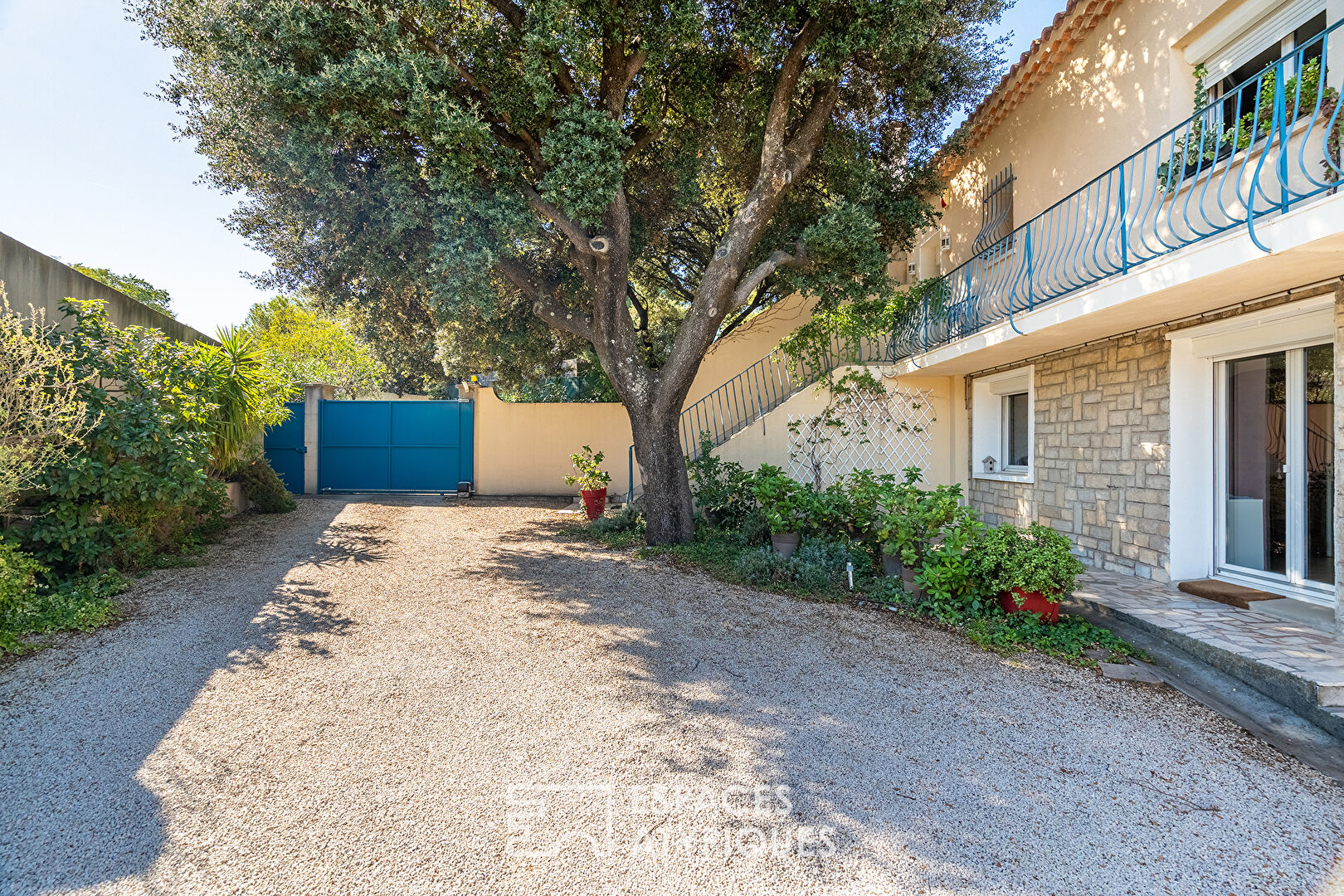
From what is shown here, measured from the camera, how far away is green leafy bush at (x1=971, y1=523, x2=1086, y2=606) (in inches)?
163

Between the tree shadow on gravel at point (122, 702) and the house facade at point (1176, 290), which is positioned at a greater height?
the house facade at point (1176, 290)

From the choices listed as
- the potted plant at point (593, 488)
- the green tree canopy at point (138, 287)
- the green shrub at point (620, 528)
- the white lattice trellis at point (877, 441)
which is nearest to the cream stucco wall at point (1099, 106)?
the white lattice trellis at point (877, 441)

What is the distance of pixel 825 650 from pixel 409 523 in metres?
6.12

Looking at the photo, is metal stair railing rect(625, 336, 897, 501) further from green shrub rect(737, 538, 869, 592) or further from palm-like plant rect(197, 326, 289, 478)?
palm-like plant rect(197, 326, 289, 478)

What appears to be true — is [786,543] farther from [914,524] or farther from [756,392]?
[756,392]

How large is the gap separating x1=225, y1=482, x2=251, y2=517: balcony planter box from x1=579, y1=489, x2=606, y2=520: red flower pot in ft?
14.6

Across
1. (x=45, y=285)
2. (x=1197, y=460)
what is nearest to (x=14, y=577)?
(x=45, y=285)

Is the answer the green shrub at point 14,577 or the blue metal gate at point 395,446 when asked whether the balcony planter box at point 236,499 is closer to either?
the blue metal gate at point 395,446

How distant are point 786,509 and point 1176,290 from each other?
3.24 meters

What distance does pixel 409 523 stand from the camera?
8.18 metres

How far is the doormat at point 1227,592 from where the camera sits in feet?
14.1

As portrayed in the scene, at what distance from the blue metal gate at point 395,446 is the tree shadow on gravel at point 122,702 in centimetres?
586

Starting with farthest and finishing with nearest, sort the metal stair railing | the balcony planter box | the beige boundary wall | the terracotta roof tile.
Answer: the beige boundary wall
the metal stair railing
the balcony planter box
the terracotta roof tile

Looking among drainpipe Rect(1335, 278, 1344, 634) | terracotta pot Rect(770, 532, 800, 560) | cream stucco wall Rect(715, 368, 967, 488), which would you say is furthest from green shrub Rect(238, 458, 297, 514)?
drainpipe Rect(1335, 278, 1344, 634)
